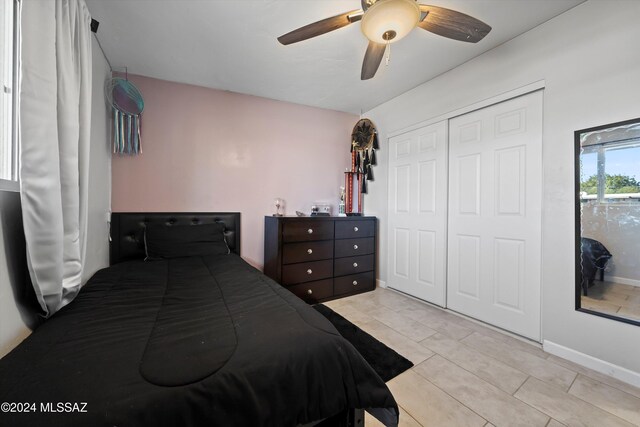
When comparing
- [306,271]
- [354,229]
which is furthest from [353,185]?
[306,271]

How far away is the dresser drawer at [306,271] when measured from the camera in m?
2.53

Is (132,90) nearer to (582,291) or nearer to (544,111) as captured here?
(544,111)

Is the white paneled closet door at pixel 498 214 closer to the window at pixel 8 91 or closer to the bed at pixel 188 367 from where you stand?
the bed at pixel 188 367

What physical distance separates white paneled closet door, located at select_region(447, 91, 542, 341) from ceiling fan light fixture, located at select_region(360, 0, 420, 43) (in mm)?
1360

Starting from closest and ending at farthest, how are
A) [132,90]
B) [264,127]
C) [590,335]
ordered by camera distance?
[590,335] → [132,90] → [264,127]

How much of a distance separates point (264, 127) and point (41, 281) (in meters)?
2.37

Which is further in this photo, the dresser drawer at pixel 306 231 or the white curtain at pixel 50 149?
the dresser drawer at pixel 306 231

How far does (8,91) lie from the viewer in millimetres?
1033

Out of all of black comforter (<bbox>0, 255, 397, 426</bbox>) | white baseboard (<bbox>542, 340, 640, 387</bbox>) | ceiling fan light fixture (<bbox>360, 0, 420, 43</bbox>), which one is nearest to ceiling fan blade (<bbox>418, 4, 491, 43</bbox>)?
ceiling fan light fixture (<bbox>360, 0, 420, 43</bbox>)

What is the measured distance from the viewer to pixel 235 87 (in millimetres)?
2654

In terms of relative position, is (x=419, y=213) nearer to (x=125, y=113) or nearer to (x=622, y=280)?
(x=622, y=280)

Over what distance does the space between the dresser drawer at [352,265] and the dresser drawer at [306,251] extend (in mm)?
168

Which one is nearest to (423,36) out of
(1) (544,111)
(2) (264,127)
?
(1) (544,111)

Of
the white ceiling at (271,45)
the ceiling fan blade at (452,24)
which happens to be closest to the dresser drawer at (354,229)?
the white ceiling at (271,45)
